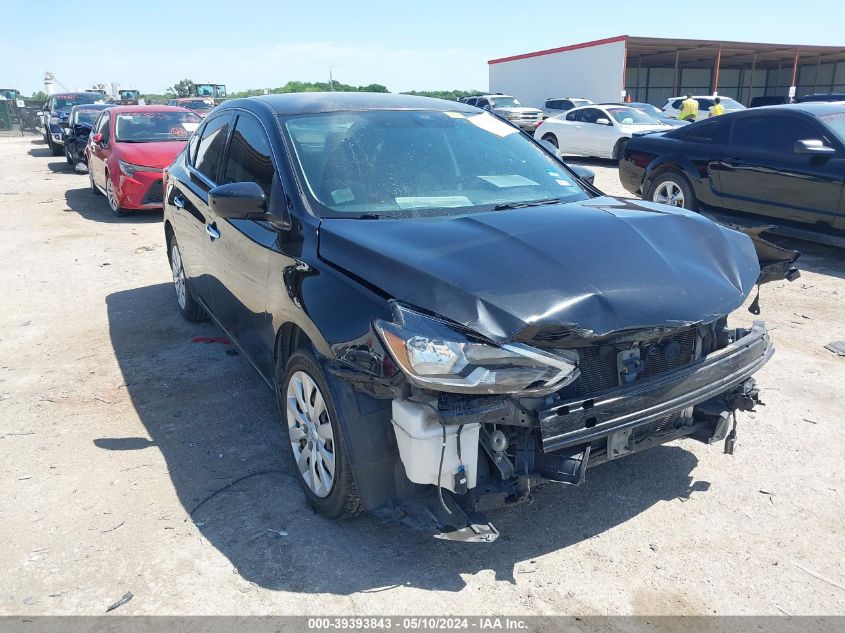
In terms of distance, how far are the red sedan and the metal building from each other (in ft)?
80.4

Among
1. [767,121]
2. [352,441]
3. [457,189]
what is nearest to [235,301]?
[457,189]

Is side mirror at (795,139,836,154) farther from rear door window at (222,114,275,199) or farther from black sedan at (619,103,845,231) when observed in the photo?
rear door window at (222,114,275,199)

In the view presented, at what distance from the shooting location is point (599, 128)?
1797 centimetres

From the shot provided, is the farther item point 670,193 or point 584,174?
point 670,193

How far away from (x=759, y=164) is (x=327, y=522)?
22.4 feet

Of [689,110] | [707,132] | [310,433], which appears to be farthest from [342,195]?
[689,110]

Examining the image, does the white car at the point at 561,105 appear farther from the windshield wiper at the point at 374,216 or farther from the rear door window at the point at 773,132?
the windshield wiper at the point at 374,216

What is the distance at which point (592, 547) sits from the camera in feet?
9.87

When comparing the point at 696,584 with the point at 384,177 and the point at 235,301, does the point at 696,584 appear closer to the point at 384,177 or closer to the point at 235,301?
the point at 384,177

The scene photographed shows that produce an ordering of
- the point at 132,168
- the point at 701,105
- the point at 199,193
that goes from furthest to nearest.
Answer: the point at 701,105 → the point at 132,168 → the point at 199,193

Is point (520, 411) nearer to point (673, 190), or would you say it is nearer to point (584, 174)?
point (584, 174)

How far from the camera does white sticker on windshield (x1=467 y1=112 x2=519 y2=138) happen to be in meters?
4.35

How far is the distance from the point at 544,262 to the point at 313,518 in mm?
1600

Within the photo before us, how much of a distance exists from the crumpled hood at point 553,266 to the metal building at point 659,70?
30.5 m
